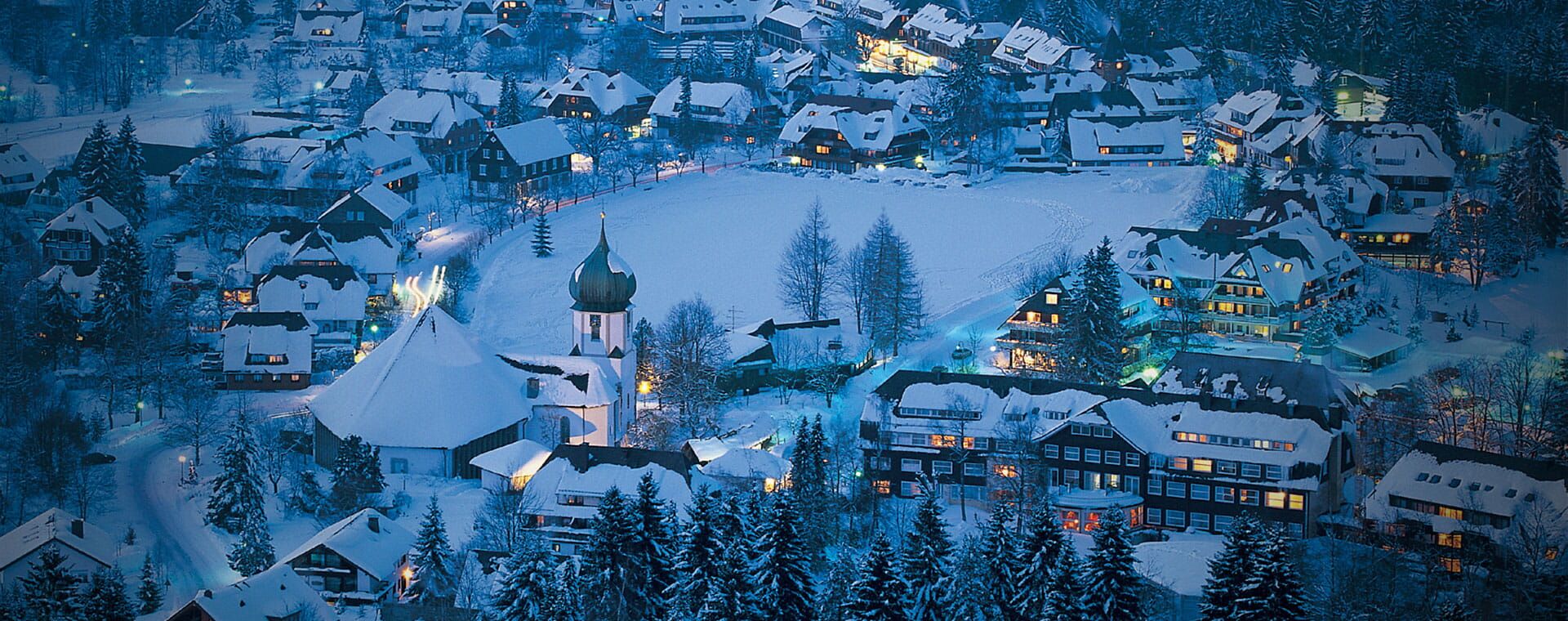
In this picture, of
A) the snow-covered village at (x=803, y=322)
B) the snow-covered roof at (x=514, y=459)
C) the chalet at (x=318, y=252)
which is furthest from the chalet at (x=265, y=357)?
the snow-covered roof at (x=514, y=459)

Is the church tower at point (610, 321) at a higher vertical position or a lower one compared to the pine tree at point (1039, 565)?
higher

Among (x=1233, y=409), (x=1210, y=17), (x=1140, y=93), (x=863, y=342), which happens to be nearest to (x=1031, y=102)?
(x=1140, y=93)

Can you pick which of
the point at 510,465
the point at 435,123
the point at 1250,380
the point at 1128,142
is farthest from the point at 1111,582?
the point at 435,123

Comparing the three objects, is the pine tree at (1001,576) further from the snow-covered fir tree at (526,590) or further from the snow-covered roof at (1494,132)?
the snow-covered roof at (1494,132)

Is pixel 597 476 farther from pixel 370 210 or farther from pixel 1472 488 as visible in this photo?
pixel 370 210

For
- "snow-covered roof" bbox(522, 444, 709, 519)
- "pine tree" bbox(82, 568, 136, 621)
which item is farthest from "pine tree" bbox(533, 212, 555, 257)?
"pine tree" bbox(82, 568, 136, 621)

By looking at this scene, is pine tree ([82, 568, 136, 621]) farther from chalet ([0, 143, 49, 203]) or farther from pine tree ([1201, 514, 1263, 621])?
chalet ([0, 143, 49, 203])
